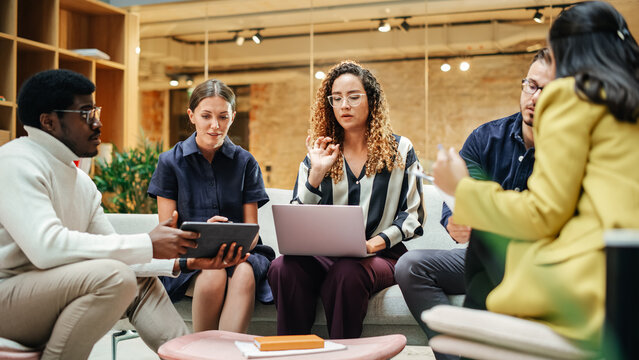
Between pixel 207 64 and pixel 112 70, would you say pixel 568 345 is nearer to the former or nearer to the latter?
pixel 112 70

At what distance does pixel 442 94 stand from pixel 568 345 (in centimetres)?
466

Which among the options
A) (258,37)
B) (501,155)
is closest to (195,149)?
(501,155)

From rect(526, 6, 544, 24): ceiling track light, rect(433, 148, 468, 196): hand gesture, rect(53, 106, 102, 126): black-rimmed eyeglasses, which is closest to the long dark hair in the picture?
rect(433, 148, 468, 196): hand gesture

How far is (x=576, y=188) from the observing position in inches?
47.0

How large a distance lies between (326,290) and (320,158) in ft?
1.77

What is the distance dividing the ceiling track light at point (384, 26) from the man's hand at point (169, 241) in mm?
4354

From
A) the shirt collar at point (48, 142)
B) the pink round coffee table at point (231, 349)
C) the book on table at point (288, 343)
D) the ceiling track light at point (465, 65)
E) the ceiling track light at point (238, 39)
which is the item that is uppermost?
the ceiling track light at point (238, 39)

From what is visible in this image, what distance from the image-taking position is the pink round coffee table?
1543mm

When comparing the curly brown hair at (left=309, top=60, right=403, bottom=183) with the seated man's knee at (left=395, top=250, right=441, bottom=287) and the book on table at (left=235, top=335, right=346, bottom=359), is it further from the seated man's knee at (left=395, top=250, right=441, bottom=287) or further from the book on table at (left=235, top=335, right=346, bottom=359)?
the book on table at (left=235, top=335, right=346, bottom=359)

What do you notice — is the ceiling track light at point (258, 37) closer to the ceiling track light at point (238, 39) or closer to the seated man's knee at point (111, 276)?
the ceiling track light at point (238, 39)

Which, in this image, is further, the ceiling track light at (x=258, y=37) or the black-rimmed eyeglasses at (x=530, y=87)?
the ceiling track light at (x=258, y=37)

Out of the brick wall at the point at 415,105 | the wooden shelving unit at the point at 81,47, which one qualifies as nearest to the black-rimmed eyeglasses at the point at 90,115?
the wooden shelving unit at the point at 81,47

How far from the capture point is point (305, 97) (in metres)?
6.05

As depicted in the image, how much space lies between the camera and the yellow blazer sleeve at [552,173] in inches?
46.4
